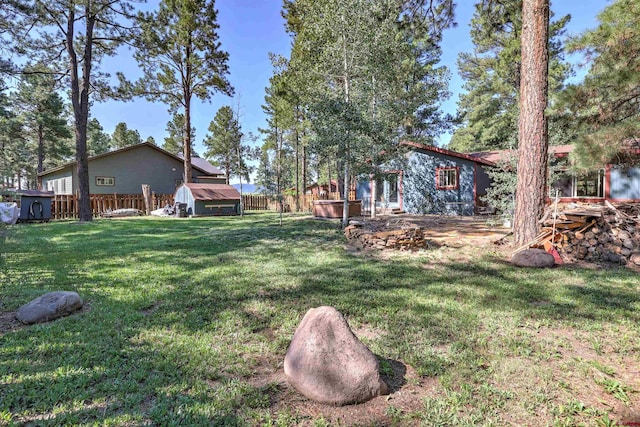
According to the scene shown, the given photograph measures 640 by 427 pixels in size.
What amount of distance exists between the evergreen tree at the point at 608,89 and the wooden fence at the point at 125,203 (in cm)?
941

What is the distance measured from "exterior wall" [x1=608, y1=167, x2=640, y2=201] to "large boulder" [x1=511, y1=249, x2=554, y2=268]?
9.38m

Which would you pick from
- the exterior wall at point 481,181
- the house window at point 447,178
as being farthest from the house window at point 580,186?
the house window at point 447,178

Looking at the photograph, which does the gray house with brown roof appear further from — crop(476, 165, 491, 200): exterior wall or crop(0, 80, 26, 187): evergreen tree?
crop(476, 165, 491, 200): exterior wall

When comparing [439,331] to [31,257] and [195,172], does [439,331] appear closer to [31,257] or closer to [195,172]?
[31,257]

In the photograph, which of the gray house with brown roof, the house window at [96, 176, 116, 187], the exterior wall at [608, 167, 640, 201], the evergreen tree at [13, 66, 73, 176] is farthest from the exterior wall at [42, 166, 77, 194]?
the exterior wall at [608, 167, 640, 201]

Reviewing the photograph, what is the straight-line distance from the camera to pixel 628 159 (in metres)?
5.33

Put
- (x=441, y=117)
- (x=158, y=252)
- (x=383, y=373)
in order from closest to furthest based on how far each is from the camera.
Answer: (x=383, y=373), (x=158, y=252), (x=441, y=117)

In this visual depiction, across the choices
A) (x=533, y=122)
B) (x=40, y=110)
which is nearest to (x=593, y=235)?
(x=533, y=122)

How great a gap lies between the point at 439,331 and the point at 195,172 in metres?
23.6

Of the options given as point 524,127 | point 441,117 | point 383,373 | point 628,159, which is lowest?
point 383,373

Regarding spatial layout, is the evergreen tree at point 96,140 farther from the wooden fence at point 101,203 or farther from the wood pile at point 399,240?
the wood pile at point 399,240

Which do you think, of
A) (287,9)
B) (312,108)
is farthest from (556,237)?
(287,9)

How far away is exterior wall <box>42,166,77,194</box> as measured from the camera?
19719 mm

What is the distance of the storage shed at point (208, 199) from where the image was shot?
1598 cm
